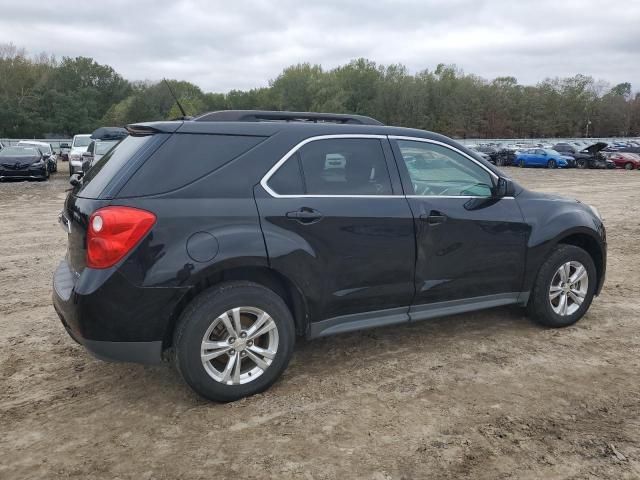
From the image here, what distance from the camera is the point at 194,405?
11.6 ft

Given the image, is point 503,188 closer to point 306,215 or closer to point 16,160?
point 306,215

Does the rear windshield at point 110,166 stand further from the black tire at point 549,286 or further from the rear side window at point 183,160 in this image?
the black tire at point 549,286

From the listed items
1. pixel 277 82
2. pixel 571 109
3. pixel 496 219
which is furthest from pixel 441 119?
pixel 496 219

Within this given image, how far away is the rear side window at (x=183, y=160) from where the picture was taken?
3312mm

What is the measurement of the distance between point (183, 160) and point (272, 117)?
873mm

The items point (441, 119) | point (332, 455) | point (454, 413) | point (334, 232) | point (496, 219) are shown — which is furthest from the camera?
point (441, 119)

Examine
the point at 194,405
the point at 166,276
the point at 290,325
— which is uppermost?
the point at 166,276

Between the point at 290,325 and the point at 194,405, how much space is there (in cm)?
79

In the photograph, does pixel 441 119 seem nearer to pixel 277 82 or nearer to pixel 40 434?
pixel 277 82

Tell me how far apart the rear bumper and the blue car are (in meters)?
36.5

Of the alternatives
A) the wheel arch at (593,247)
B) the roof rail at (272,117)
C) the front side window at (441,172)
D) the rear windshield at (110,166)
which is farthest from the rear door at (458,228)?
the rear windshield at (110,166)

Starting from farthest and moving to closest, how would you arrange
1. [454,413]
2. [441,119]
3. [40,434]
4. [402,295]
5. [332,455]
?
[441,119] < [402,295] < [454,413] < [40,434] < [332,455]

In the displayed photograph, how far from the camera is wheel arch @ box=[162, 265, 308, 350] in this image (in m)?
3.38

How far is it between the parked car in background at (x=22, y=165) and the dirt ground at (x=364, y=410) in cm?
1660
